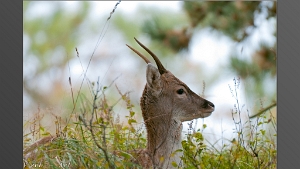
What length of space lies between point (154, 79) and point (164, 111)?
8.4 inches

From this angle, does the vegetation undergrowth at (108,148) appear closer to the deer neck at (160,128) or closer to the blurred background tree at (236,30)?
the deer neck at (160,128)

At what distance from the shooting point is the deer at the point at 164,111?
4.25 m

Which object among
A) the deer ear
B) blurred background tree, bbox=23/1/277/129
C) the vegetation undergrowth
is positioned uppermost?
blurred background tree, bbox=23/1/277/129

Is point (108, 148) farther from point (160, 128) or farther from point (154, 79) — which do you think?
point (154, 79)

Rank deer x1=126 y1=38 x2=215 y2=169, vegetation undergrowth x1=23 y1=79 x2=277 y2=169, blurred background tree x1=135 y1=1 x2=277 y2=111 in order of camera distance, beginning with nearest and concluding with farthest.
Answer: vegetation undergrowth x1=23 y1=79 x2=277 y2=169
deer x1=126 y1=38 x2=215 y2=169
blurred background tree x1=135 y1=1 x2=277 y2=111

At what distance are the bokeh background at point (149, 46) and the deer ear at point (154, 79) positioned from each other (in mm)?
957

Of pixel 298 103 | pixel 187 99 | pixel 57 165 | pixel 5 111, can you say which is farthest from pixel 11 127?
pixel 298 103

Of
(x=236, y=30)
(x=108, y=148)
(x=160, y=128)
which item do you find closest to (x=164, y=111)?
(x=160, y=128)

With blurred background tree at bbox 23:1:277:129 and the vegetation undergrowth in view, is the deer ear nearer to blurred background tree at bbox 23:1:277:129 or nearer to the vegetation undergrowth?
the vegetation undergrowth

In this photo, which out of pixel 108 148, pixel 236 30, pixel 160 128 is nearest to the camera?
pixel 108 148

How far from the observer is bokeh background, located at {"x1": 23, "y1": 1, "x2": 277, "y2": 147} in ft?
19.4

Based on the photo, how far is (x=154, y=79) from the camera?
14.4 ft

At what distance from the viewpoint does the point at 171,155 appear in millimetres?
4137

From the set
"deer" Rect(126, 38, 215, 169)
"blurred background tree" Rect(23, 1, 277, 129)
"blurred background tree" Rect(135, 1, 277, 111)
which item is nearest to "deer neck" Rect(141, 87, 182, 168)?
"deer" Rect(126, 38, 215, 169)
